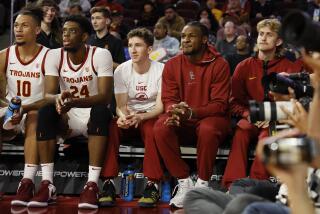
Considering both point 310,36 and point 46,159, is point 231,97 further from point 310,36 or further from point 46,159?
point 310,36

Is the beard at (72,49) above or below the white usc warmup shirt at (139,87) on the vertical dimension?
above

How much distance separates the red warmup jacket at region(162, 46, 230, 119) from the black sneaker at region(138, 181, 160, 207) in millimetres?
645

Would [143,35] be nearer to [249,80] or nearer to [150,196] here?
[249,80]

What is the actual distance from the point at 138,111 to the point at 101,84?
1.49ft

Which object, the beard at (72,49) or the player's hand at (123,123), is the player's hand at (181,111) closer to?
the player's hand at (123,123)

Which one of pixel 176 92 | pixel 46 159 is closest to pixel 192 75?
pixel 176 92

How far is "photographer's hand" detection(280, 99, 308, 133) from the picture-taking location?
2940mm

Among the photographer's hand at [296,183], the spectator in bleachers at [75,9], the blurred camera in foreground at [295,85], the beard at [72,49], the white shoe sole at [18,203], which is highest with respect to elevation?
the spectator in bleachers at [75,9]

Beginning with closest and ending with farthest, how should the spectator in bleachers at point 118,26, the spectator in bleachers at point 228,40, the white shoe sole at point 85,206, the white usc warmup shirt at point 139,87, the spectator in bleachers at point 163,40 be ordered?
the white shoe sole at point 85,206
the white usc warmup shirt at point 139,87
the spectator in bleachers at point 163,40
the spectator in bleachers at point 228,40
the spectator in bleachers at point 118,26

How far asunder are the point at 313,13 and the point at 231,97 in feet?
19.3

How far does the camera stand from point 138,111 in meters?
6.35

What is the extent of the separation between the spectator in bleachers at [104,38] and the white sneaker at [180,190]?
2.03 meters

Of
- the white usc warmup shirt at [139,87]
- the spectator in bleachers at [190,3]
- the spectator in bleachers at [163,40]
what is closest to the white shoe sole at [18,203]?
the white usc warmup shirt at [139,87]

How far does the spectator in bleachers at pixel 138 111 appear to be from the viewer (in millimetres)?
5961
